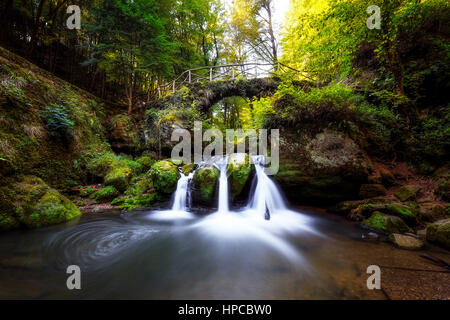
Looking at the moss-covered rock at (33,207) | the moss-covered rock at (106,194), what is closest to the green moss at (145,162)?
the moss-covered rock at (106,194)

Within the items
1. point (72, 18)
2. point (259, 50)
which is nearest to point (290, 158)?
point (259, 50)

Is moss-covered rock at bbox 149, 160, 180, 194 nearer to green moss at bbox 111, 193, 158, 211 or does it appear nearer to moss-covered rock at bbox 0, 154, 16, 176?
green moss at bbox 111, 193, 158, 211

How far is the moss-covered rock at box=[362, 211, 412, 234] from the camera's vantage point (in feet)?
11.7

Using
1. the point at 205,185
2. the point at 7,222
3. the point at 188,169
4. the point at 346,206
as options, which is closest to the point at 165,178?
the point at 188,169

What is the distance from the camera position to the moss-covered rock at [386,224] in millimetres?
3577

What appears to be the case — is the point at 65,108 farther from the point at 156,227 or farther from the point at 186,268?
the point at 186,268

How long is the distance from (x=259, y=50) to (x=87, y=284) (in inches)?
670

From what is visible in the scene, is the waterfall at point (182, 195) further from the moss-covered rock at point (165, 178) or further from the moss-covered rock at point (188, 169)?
the moss-covered rock at point (188, 169)

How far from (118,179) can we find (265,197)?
221 inches

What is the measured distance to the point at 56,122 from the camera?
5.82 m

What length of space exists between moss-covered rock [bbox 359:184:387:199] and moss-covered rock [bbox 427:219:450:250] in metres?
1.76

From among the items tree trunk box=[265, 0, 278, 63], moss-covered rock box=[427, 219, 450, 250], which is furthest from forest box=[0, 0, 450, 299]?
tree trunk box=[265, 0, 278, 63]

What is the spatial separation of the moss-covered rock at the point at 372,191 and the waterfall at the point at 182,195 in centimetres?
566

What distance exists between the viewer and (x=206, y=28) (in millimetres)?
14875
